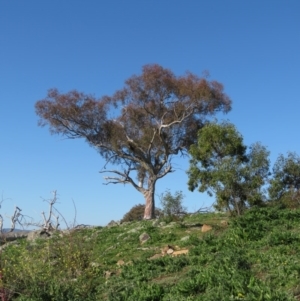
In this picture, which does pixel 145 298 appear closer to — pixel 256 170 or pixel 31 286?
pixel 31 286

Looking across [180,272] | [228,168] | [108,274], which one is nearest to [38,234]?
[228,168]

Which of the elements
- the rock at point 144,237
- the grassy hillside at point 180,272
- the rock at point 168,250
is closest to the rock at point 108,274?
the grassy hillside at point 180,272

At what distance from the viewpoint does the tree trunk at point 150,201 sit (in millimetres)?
29450

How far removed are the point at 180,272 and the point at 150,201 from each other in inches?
849

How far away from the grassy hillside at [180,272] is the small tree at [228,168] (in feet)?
23.6

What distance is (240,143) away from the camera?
810 inches

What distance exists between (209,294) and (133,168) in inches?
992

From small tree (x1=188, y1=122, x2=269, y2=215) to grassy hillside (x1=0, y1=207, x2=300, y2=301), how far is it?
7.18m

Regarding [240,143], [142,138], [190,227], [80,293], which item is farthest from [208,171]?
[80,293]

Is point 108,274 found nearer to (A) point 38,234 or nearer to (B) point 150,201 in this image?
(A) point 38,234

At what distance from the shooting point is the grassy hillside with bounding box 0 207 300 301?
637 centimetres

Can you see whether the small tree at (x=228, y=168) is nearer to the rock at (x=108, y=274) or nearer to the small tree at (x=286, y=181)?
the small tree at (x=286, y=181)

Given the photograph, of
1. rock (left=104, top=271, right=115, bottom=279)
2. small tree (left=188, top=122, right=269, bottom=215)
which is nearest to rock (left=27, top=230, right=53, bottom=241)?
small tree (left=188, top=122, right=269, bottom=215)

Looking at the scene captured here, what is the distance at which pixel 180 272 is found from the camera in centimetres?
813
